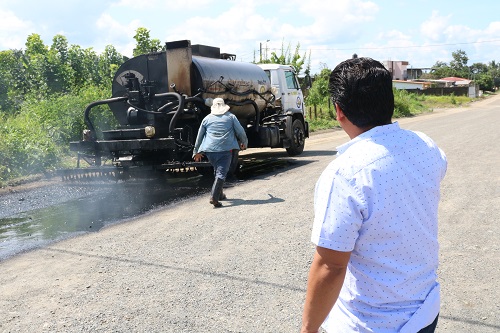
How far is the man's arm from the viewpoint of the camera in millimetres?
1813

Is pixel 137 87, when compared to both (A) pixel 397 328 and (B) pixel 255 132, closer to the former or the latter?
(B) pixel 255 132

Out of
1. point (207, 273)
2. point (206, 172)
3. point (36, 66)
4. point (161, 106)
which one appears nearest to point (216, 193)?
point (207, 273)

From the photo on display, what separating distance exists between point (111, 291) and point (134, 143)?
20.7ft

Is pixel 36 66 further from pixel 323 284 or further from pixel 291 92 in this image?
pixel 323 284

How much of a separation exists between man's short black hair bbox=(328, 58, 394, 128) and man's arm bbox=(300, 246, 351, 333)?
0.50 m

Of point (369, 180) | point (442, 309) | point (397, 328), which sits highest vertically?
point (369, 180)

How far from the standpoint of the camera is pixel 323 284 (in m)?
1.84

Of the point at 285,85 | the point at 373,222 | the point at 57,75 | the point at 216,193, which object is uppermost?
the point at 57,75

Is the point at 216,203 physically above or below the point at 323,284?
below

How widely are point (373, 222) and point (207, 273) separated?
3.59m

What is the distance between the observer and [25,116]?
15.4m

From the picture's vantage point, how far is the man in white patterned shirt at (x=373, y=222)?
1.80 m

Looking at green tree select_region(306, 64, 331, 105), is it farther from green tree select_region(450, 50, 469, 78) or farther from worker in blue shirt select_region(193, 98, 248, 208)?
green tree select_region(450, 50, 469, 78)

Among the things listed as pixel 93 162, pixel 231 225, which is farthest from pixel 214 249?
pixel 93 162
